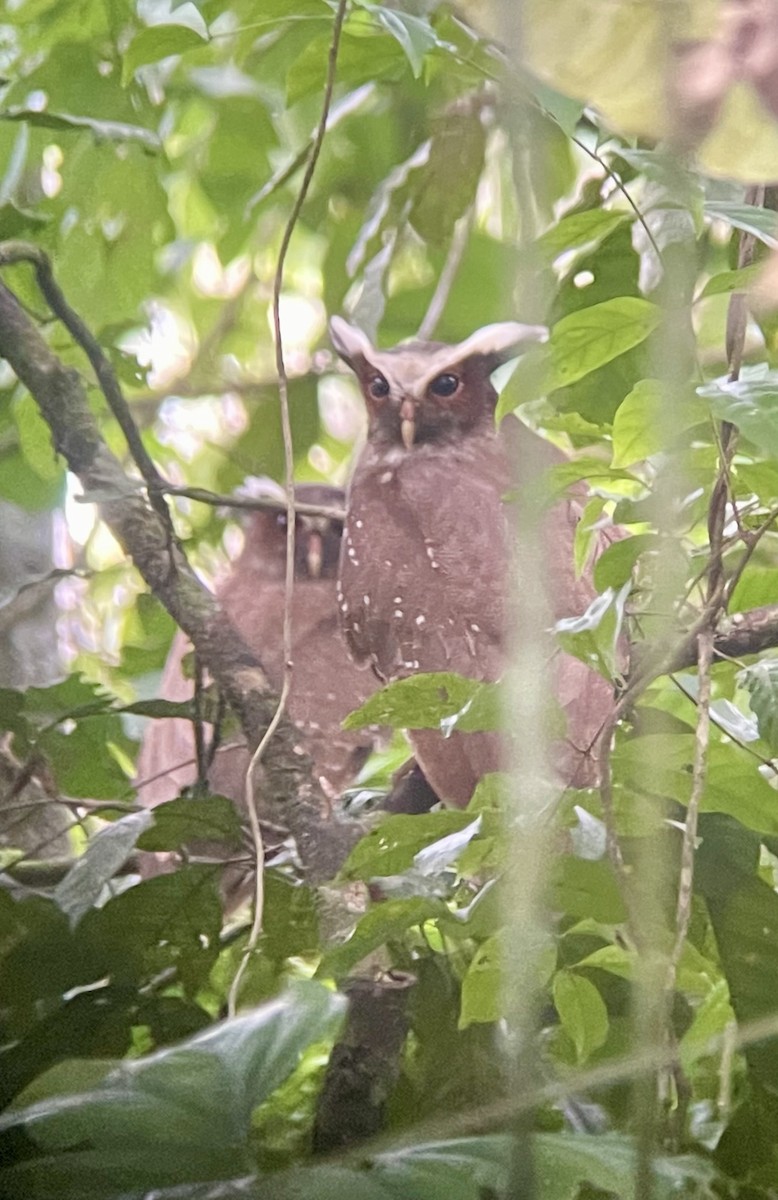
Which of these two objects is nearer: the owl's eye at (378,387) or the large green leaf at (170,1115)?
the large green leaf at (170,1115)

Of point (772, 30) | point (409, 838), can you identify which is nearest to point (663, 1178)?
point (409, 838)

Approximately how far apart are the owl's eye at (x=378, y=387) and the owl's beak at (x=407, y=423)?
1 centimetres

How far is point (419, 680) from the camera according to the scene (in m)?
0.50

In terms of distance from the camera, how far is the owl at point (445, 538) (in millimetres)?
494

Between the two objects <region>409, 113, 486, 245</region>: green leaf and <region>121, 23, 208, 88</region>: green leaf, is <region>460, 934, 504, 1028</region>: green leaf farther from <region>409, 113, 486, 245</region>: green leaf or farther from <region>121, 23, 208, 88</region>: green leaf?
<region>121, 23, 208, 88</region>: green leaf

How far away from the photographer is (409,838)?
491 mm

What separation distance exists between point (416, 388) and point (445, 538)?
0.07 meters

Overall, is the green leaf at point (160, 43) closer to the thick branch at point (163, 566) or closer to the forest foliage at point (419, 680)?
the forest foliage at point (419, 680)

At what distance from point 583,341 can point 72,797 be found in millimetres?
318

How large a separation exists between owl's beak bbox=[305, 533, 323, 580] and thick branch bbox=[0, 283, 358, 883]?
0.05 meters

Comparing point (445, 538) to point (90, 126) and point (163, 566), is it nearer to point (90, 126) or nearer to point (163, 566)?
point (163, 566)

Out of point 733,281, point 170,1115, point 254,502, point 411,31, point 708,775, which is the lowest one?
point 170,1115

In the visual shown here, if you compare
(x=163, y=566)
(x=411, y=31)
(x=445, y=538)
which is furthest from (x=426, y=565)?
(x=411, y=31)

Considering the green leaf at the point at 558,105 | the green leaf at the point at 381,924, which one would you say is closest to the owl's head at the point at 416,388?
the green leaf at the point at 558,105
